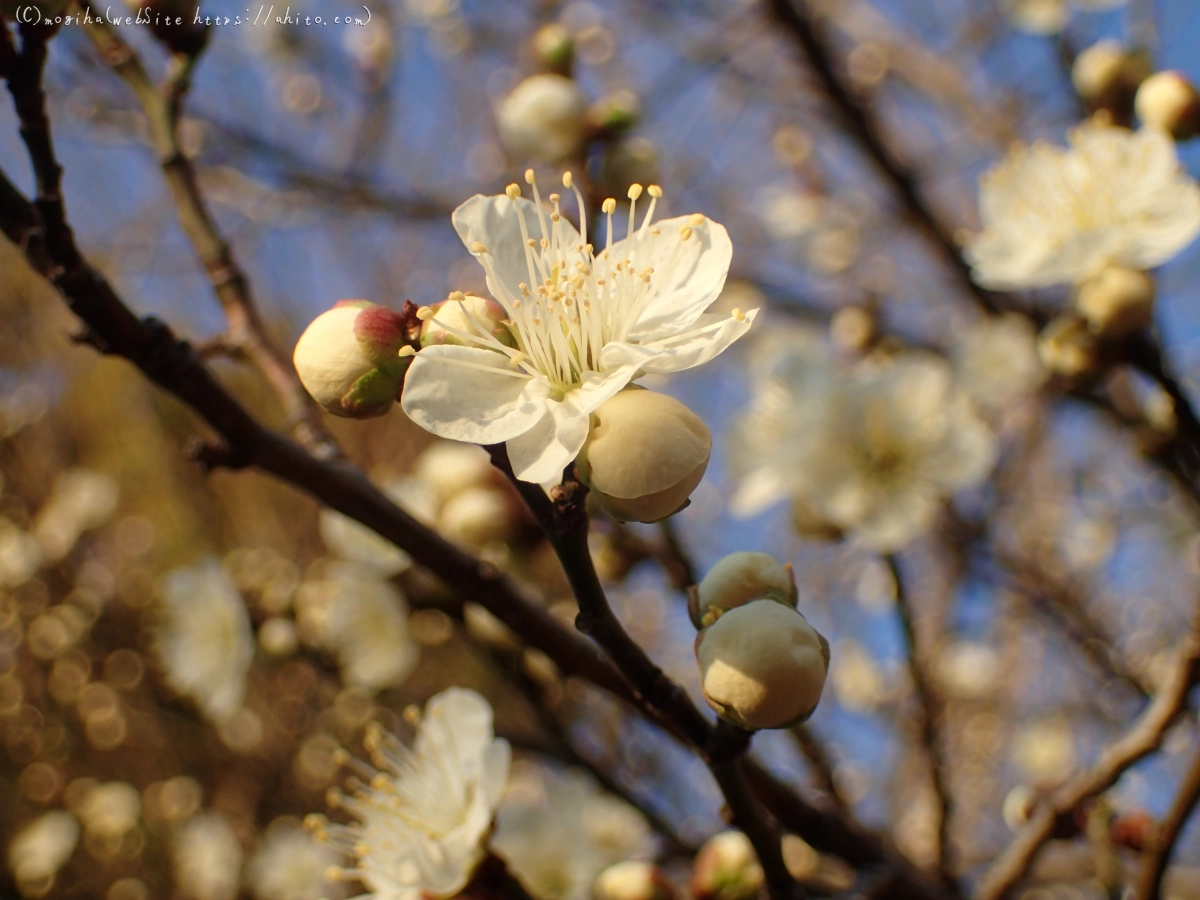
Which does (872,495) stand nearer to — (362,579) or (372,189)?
(362,579)

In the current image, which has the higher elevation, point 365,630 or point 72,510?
point 365,630

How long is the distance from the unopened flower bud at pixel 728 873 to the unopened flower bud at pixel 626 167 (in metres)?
0.96

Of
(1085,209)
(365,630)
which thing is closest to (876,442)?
(1085,209)

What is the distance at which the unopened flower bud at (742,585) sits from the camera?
76cm

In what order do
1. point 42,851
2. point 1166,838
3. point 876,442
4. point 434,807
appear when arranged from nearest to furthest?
point 1166,838 < point 434,807 < point 876,442 < point 42,851

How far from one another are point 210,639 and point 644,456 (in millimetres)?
1832

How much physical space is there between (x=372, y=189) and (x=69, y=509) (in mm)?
2429

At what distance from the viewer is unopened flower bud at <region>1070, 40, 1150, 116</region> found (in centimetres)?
167

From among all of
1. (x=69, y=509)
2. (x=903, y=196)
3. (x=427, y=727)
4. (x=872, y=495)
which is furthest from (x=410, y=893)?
(x=69, y=509)

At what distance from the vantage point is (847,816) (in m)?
1.12

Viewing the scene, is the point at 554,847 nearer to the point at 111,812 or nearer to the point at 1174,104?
the point at 1174,104

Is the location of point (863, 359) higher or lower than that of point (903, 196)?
lower

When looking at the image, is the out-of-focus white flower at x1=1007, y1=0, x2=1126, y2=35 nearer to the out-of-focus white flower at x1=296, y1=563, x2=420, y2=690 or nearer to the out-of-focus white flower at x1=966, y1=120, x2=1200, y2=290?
the out-of-focus white flower at x1=966, y1=120, x2=1200, y2=290

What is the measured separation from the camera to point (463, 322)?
0.75 metres
